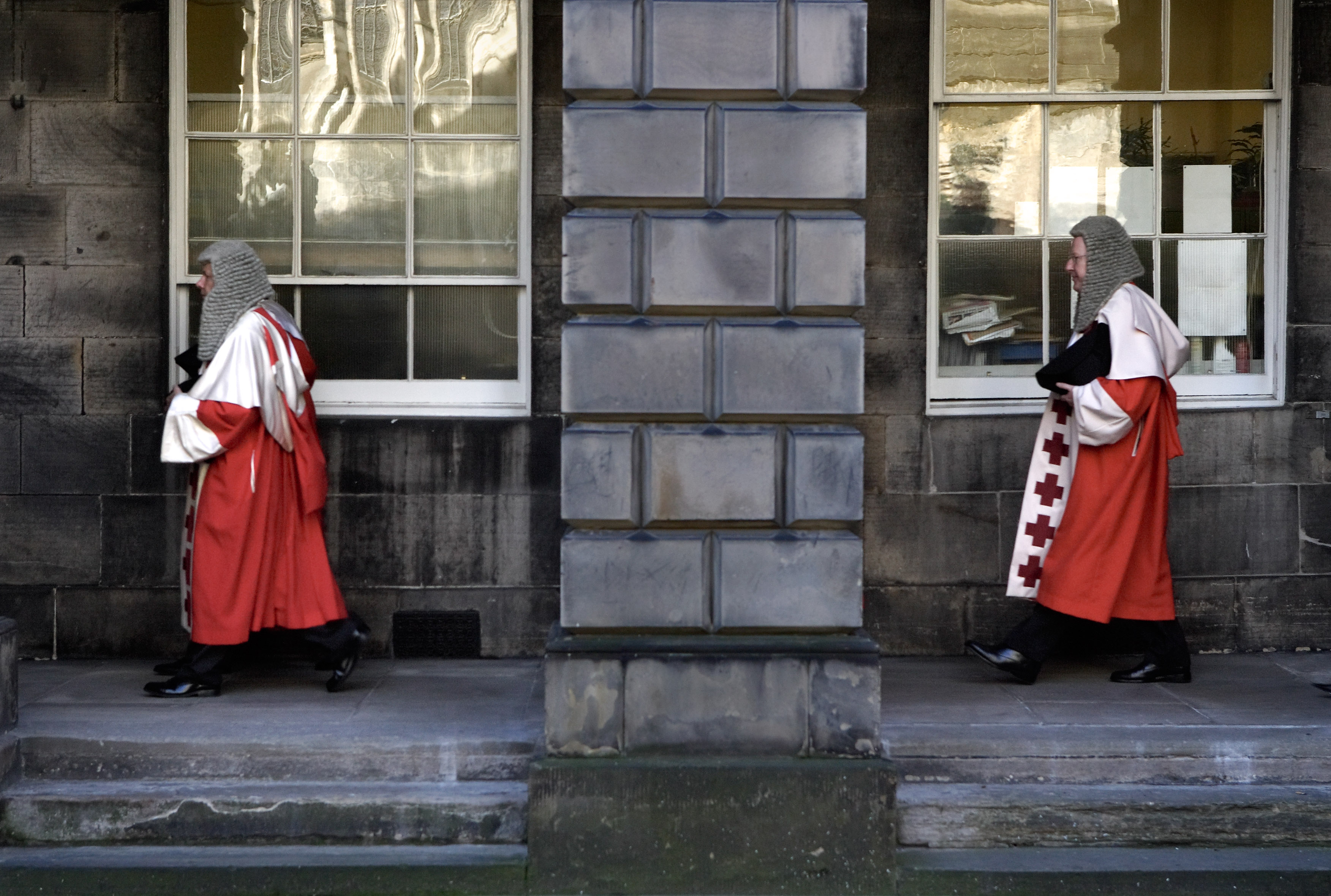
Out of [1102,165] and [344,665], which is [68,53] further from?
[1102,165]

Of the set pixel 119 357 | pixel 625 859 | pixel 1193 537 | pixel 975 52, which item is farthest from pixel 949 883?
pixel 119 357

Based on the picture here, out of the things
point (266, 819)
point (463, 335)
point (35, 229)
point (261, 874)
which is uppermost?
point (35, 229)

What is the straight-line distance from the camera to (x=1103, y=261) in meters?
6.04

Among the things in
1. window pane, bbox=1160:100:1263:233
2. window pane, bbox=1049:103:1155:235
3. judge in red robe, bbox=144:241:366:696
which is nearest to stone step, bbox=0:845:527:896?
judge in red robe, bbox=144:241:366:696

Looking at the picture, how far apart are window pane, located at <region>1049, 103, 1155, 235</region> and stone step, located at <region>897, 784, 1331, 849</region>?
297cm

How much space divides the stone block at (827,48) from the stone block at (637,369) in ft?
2.92

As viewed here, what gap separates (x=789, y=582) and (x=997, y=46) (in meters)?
3.34

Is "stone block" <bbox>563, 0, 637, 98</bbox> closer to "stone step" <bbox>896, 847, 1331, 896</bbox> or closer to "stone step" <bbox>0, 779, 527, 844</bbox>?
"stone step" <bbox>0, 779, 527, 844</bbox>

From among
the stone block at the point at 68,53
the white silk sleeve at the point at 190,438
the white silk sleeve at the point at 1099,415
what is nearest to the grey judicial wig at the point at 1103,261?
the white silk sleeve at the point at 1099,415

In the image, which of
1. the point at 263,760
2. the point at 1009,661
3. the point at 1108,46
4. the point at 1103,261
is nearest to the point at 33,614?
the point at 263,760

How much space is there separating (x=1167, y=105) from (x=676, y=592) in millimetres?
3804

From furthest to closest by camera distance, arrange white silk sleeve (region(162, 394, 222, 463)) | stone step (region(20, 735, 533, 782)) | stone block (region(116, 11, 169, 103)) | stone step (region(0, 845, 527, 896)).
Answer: stone block (region(116, 11, 169, 103))
white silk sleeve (region(162, 394, 222, 463))
stone step (region(20, 735, 533, 782))
stone step (region(0, 845, 527, 896))

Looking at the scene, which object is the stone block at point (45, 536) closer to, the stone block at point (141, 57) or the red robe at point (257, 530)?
the red robe at point (257, 530)

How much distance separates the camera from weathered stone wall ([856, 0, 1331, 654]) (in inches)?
267
